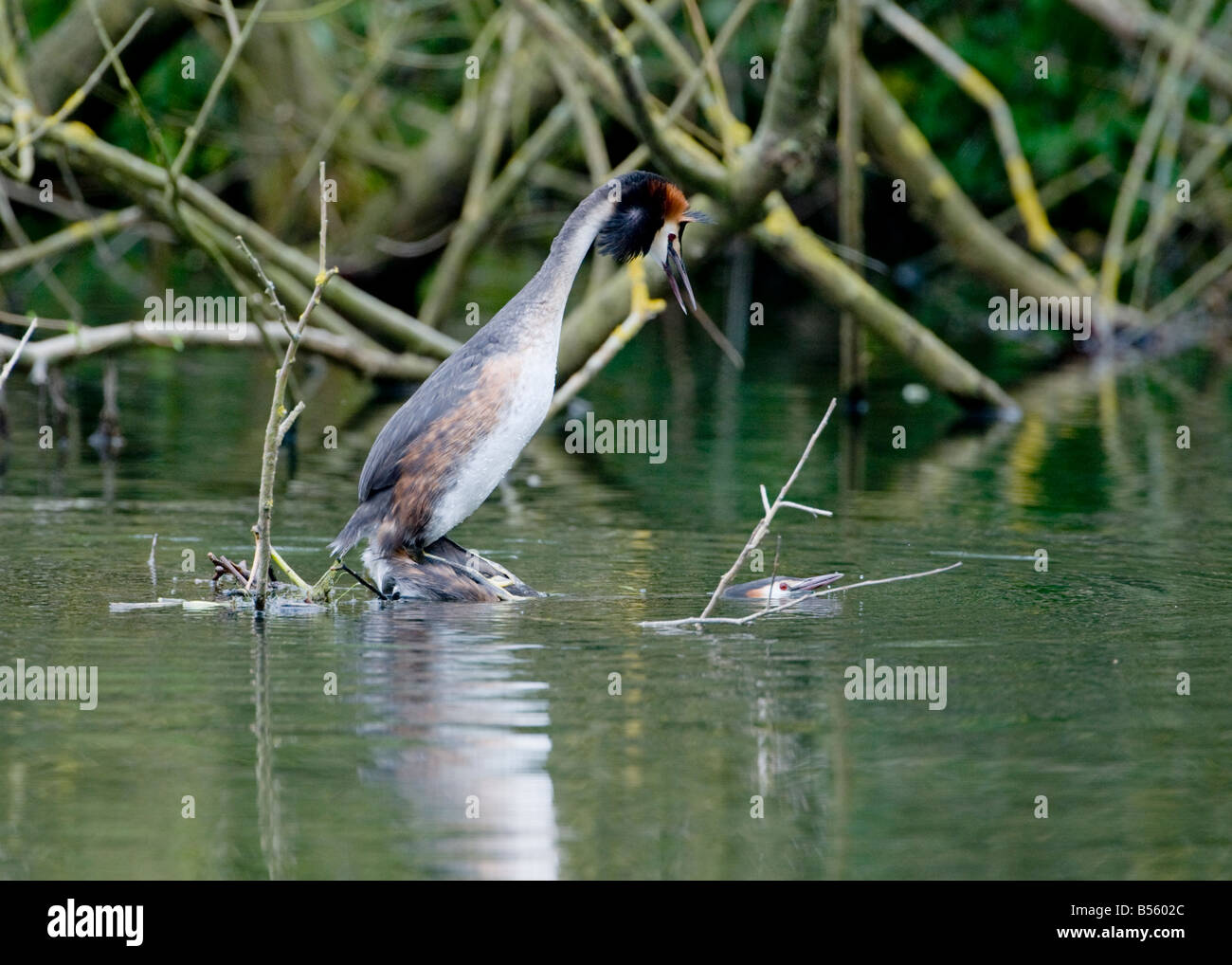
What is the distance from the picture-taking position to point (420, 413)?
26.1 ft

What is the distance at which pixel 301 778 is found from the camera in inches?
207

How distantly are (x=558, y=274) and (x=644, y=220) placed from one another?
424 millimetres

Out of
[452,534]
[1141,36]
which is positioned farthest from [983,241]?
[452,534]

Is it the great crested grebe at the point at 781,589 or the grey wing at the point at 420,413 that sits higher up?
the grey wing at the point at 420,413

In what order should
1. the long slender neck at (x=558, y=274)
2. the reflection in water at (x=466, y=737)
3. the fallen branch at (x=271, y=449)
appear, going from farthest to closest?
the long slender neck at (x=558, y=274)
the fallen branch at (x=271, y=449)
the reflection in water at (x=466, y=737)

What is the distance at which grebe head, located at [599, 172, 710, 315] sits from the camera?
8086mm

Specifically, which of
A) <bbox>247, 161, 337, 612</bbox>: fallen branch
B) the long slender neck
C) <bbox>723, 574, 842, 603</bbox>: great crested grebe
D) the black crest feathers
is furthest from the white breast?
<bbox>723, 574, 842, 603</bbox>: great crested grebe

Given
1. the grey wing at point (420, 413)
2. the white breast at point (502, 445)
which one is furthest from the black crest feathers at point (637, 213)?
the grey wing at point (420, 413)

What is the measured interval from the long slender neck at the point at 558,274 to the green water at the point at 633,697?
3.59 ft

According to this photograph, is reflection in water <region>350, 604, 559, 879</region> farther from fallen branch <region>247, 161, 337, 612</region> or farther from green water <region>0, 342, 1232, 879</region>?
fallen branch <region>247, 161, 337, 612</region>

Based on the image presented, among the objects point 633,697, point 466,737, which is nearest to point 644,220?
point 633,697

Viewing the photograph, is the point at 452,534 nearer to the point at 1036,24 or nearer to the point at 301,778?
the point at 301,778

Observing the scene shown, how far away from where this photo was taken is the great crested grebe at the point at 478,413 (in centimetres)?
782

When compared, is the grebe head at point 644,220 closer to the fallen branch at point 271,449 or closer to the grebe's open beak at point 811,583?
the grebe's open beak at point 811,583
